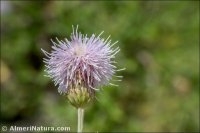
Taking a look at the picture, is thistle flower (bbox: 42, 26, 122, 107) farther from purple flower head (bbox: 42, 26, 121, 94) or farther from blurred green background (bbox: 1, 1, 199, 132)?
blurred green background (bbox: 1, 1, 199, 132)

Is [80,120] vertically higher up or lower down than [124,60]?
lower down

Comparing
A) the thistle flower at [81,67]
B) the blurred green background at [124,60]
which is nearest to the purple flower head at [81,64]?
the thistle flower at [81,67]

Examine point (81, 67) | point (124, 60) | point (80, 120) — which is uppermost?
point (124, 60)

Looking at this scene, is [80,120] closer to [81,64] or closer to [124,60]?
[81,64]

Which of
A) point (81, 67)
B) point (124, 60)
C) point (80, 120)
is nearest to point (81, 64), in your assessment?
point (81, 67)

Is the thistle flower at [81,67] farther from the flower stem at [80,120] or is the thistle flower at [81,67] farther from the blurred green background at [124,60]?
the blurred green background at [124,60]
